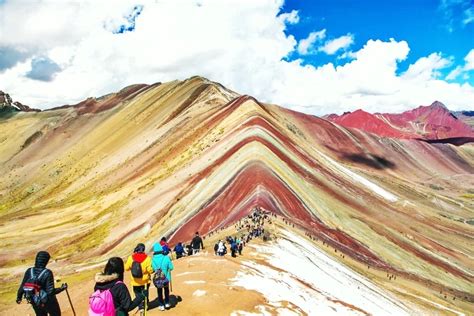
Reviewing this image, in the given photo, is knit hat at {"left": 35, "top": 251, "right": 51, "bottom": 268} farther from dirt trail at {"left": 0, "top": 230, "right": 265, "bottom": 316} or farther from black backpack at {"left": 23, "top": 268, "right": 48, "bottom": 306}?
dirt trail at {"left": 0, "top": 230, "right": 265, "bottom": 316}

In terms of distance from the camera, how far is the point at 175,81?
13925 cm

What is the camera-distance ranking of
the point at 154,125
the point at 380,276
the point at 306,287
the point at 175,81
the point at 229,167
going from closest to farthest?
1. the point at 306,287
2. the point at 380,276
3. the point at 229,167
4. the point at 154,125
5. the point at 175,81

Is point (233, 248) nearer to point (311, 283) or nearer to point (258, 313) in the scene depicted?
point (311, 283)

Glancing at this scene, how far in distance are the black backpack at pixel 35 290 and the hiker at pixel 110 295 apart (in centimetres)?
249

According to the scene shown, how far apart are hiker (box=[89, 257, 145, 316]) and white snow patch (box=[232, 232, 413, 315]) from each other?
28.8 ft

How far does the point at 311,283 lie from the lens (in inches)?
926

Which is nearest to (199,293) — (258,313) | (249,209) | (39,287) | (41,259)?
(258,313)

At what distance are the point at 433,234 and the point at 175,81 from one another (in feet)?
314

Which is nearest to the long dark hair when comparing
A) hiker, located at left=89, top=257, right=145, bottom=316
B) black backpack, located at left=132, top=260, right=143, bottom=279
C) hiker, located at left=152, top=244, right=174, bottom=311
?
hiker, located at left=89, top=257, right=145, bottom=316

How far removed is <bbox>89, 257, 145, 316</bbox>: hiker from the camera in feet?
30.8

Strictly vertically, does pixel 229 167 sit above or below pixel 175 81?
below

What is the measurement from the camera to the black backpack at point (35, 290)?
11133 millimetres

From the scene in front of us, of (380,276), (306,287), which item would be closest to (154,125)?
(380,276)

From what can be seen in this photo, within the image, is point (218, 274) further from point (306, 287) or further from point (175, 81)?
point (175, 81)
